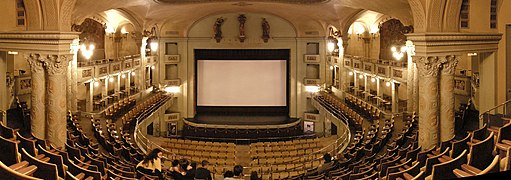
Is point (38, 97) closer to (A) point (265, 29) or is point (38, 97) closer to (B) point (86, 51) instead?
(B) point (86, 51)

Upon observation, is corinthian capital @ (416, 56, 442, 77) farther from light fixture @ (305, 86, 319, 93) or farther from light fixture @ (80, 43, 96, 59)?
light fixture @ (305, 86, 319, 93)

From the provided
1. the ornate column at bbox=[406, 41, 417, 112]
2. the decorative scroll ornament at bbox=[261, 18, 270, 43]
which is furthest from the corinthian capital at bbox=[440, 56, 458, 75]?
the decorative scroll ornament at bbox=[261, 18, 270, 43]

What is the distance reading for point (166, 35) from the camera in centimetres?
3083

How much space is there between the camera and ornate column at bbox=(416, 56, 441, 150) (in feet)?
43.5

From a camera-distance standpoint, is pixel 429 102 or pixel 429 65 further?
pixel 429 102

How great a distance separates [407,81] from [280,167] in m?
5.82

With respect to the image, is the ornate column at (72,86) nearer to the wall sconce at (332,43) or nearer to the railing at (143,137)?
the railing at (143,137)

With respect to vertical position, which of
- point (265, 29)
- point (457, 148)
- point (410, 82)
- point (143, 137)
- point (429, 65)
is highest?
point (265, 29)

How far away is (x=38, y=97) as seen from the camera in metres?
13.7

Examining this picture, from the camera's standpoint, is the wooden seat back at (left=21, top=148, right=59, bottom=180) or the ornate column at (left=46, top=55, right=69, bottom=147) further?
the ornate column at (left=46, top=55, right=69, bottom=147)

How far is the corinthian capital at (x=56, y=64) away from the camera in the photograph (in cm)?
1345

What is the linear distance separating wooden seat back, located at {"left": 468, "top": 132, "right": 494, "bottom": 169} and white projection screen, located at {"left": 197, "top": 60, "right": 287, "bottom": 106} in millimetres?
22209

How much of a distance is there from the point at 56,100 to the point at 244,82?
58.7 feet

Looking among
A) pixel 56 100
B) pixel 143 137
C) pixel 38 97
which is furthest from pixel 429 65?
pixel 143 137
